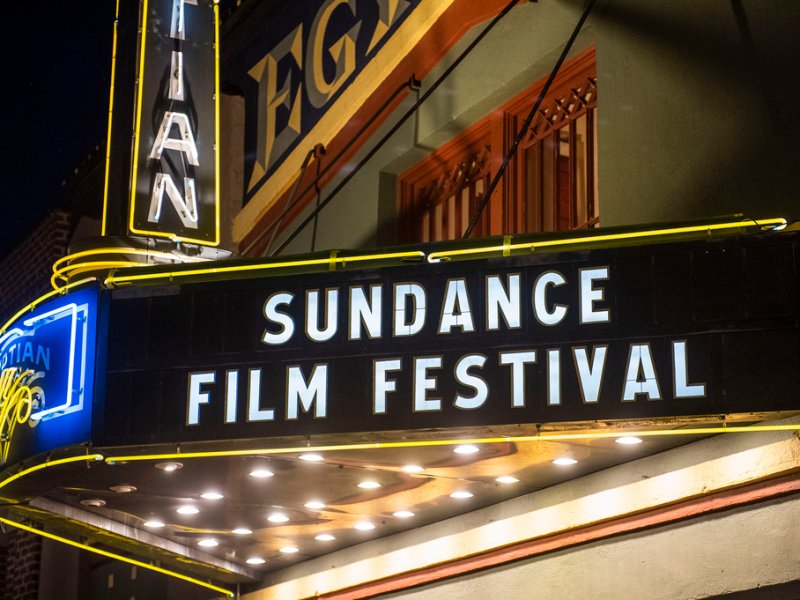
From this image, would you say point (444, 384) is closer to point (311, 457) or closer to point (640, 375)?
point (640, 375)

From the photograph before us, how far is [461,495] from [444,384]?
256 centimetres

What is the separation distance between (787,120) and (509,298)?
2062mm

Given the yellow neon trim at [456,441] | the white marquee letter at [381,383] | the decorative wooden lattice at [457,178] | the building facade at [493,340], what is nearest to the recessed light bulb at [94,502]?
the building facade at [493,340]

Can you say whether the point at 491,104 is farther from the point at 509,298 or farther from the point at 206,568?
the point at 206,568

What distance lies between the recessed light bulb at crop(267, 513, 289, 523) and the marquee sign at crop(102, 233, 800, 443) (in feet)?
7.40

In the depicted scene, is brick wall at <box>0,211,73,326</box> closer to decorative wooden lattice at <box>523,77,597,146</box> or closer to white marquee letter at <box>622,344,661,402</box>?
decorative wooden lattice at <box>523,77,597,146</box>

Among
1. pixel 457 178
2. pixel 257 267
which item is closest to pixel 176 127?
pixel 457 178

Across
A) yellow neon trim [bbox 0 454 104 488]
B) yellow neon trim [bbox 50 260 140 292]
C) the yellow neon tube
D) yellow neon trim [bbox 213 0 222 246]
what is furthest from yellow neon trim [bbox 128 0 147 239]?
yellow neon trim [bbox 0 454 104 488]

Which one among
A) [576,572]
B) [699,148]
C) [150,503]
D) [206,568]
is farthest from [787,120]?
[206,568]

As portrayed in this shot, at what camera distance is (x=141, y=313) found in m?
8.52

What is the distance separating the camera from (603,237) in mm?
7164

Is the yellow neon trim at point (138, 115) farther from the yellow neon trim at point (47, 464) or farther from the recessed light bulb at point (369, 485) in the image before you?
the recessed light bulb at point (369, 485)

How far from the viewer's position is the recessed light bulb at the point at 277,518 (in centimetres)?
1024

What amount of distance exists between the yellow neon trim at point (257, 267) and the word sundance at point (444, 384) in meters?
0.65
